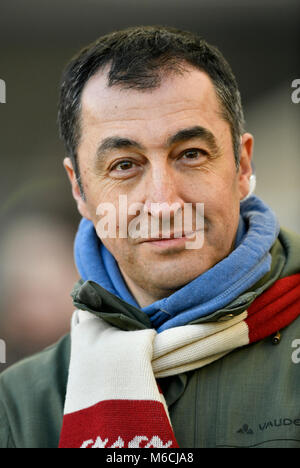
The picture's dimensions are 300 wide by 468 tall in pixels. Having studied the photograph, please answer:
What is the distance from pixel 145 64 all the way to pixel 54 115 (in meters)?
2.26

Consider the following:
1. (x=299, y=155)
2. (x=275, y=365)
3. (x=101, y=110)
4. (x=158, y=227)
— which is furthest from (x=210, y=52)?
(x=299, y=155)

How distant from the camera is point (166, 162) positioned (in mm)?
1574

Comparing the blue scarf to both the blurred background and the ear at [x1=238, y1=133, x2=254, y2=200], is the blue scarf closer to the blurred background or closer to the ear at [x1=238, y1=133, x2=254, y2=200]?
the ear at [x1=238, y1=133, x2=254, y2=200]

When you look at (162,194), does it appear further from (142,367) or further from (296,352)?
(296,352)

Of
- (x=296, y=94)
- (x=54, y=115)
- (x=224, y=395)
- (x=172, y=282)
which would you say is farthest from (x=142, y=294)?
(x=54, y=115)

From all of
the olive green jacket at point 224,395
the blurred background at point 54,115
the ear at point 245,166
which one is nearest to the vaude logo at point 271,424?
the olive green jacket at point 224,395

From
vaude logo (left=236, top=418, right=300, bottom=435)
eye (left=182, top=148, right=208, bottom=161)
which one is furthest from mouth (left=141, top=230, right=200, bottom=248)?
vaude logo (left=236, top=418, right=300, bottom=435)

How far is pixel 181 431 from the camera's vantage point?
60.7 inches

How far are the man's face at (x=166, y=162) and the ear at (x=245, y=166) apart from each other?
122mm

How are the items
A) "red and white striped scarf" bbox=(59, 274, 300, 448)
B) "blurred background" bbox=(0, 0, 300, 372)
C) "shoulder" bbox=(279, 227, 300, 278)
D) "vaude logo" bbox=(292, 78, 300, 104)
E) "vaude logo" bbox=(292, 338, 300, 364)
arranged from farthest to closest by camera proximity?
"blurred background" bbox=(0, 0, 300, 372)
"vaude logo" bbox=(292, 78, 300, 104)
"shoulder" bbox=(279, 227, 300, 278)
"vaude logo" bbox=(292, 338, 300, 364)
"red and white striped scarf" bbox=(59, 274, 300, 448)

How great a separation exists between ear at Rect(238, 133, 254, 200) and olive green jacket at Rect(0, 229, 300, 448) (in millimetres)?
196

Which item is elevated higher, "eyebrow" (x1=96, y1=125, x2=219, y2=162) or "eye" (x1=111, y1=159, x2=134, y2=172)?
"eyebrow" (x1=96, y1=125, x2=219, y2=162)

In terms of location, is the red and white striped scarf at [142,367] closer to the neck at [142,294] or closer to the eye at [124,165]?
the neck at [142,294]

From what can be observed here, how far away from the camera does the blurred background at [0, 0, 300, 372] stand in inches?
130
